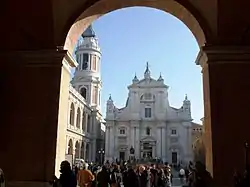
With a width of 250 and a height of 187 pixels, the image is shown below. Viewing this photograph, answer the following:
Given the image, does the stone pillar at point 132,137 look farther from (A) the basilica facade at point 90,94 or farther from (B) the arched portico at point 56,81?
(B) the arched portico at point 56,81

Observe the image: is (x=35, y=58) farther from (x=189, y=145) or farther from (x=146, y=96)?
(x=146, y=96)

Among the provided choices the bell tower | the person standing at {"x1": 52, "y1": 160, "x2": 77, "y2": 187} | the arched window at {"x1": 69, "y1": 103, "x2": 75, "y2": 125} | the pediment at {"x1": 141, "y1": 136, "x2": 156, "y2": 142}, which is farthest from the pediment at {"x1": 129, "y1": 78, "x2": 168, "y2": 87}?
the person standing at {"x1": 52, "y1": 160, "x2": 77, "y2": 187}

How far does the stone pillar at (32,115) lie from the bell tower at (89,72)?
44.0 metres

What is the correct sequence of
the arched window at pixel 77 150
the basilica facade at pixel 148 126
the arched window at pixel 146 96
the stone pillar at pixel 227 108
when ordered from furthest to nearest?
the arched window at pixel 146 96 < the basilica facade at pixel 148 126 < the arched window at pixel 77 150 < the stone pillar at pixel 227 108

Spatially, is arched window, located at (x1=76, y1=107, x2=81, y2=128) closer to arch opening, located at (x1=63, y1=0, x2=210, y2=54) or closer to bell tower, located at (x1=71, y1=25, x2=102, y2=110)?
bell tower, located at (x1=71, y1=25, x2=102, y2=110)

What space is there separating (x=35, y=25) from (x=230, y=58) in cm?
521

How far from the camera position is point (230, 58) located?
9414mm

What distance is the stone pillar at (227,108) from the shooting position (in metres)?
8.96

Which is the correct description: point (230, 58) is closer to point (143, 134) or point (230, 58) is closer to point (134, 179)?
point (134, 179)

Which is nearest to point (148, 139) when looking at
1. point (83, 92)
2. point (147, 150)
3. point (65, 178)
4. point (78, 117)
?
point (147, 150)

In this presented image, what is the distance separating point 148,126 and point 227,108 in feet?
142

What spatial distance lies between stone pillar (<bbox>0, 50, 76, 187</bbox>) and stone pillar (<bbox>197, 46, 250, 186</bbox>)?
389 cm

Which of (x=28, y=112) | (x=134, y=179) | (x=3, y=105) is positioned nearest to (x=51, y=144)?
(x=28, y=112)

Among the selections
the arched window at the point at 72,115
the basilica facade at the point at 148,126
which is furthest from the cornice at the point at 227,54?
the basilica facade at the point at 148,126
